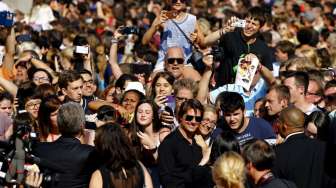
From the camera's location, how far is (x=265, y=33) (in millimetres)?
16078

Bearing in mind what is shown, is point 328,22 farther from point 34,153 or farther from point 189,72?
point 34,153

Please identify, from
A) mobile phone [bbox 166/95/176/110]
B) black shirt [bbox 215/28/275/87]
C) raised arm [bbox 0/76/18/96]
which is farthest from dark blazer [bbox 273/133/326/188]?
raised arm [bbox 0/76/18/96]

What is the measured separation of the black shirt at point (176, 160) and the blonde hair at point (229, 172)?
1.71 metres

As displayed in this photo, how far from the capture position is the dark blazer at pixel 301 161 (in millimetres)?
8891

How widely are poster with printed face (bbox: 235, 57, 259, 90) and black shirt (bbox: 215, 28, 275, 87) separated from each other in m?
0.48

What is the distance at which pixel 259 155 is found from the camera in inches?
314

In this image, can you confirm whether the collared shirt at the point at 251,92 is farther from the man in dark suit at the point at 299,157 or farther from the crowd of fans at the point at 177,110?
the man in dark suit at the point at 299,157

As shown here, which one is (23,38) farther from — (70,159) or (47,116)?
(70,159)

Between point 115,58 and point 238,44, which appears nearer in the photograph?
point 238,44

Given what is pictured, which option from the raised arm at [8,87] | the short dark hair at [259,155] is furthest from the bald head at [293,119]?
the raised arm at [8,87]

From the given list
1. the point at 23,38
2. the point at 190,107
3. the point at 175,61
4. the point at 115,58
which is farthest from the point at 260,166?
the point at 23,38

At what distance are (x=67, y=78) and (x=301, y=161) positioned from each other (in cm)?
331

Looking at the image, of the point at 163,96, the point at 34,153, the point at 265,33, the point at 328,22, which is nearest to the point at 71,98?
the point at 163,96

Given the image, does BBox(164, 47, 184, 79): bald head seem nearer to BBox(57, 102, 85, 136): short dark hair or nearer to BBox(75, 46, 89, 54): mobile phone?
BBox(75, 46, 89, 54): mobile phone
